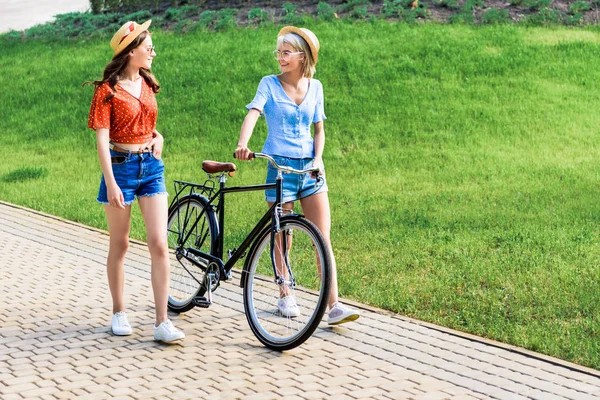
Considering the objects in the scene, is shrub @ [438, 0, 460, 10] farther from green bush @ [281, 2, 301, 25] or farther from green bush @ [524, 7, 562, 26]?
green bush @ [281, 2, 301, 25]

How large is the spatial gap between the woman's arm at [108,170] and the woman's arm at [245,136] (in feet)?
2.52

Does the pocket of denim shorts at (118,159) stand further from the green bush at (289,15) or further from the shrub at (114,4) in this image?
the shrub at (114,4)

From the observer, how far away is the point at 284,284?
254 inches

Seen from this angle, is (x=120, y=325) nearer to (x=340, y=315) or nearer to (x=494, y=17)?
(x=340, y=315)

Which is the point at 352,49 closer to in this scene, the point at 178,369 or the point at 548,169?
the point at 548,169

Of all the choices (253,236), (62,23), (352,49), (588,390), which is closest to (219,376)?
(253,236)

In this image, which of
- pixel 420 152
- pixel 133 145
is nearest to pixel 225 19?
pixel 420 152

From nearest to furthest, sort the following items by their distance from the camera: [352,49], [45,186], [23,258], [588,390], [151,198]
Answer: [588,390] < [151,198] < [23,258] < [45,186] < [352,49]

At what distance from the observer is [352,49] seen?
17.0 m

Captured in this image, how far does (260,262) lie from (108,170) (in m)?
1.14

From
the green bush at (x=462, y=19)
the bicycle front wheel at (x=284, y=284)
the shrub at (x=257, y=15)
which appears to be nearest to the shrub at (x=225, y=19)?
the shrub at (x=257, y=15)

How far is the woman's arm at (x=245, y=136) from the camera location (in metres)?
6.15

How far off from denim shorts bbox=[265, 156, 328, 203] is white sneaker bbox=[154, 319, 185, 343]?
3.39 ft

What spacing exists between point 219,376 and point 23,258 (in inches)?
160
